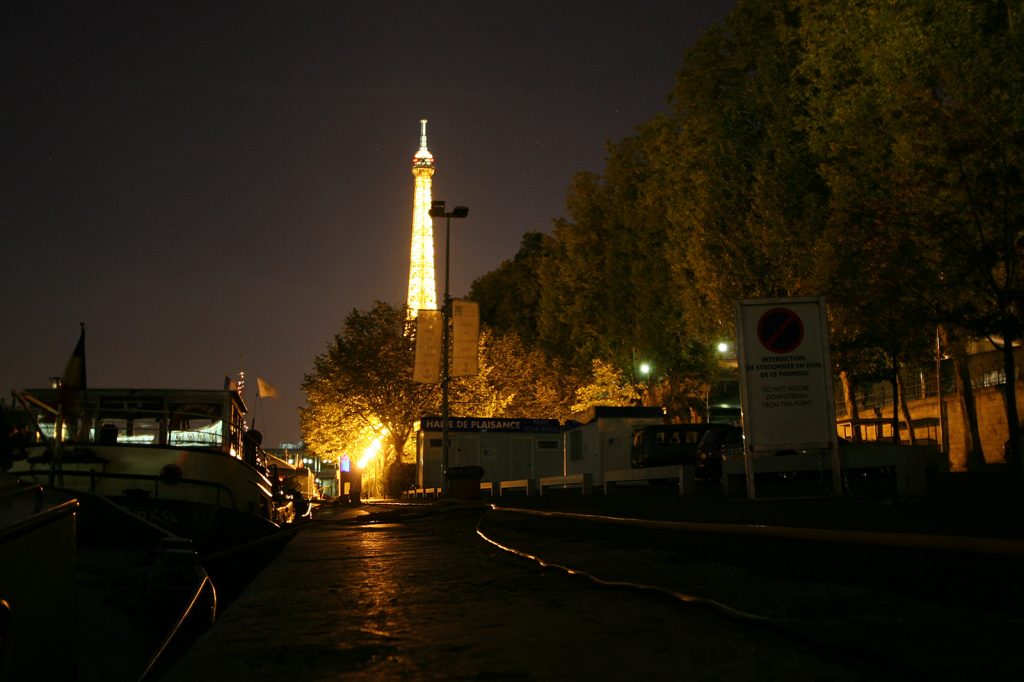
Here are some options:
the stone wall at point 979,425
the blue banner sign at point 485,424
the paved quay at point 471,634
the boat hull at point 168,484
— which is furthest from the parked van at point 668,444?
the paved quay at point 471,634

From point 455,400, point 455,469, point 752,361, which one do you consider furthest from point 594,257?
point 752,361

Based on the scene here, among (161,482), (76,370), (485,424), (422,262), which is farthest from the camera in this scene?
(422,262)

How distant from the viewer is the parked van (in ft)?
94.9

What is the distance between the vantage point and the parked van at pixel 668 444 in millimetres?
28938

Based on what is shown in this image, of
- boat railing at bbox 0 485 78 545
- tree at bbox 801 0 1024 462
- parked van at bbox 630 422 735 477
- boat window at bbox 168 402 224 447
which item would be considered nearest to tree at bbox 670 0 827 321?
tree at bbox 801 0 1024 462

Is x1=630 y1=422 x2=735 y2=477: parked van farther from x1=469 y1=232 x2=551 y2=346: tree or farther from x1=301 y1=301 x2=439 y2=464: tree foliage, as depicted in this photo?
x1=469 y1=232 x2=551 y2=346: tree

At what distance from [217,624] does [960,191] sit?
22044 millimetres

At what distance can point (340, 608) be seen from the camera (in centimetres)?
398

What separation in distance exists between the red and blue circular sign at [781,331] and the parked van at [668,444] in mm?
16253

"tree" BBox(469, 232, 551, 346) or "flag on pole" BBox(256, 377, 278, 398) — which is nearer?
"flag on pole" BBox(256, 377, 278, 398)

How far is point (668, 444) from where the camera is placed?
1145 inches

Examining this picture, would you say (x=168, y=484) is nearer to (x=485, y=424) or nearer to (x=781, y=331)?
(x=781, y=331)

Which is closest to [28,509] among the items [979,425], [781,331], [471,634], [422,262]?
[471,634]

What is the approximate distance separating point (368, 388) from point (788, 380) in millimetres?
38182
